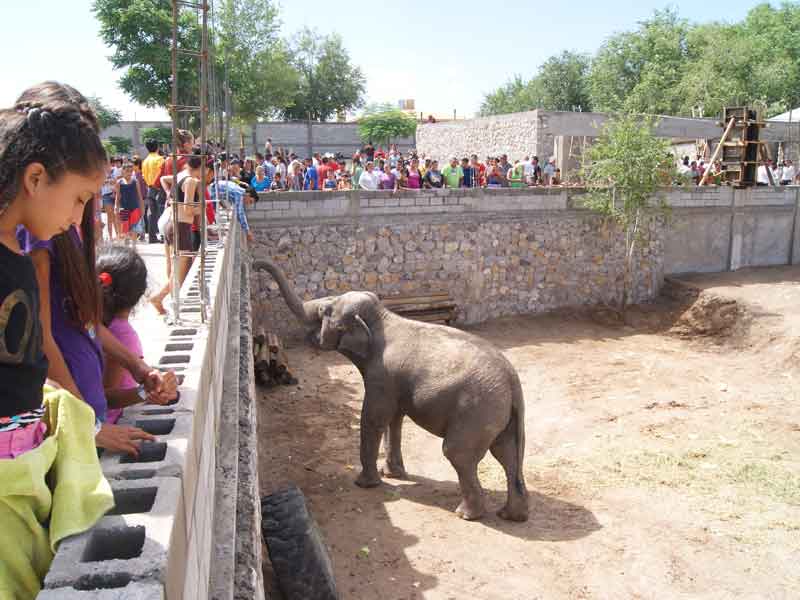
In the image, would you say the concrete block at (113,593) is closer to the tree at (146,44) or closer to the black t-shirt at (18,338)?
the black t-shirt at (18,338)

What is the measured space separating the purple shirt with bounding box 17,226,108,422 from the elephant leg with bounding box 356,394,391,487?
5.77 meters

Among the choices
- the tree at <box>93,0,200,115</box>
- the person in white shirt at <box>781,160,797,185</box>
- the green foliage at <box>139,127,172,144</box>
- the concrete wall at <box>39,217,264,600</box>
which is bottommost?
the concrete wall at <box>39,217,264,600</box>

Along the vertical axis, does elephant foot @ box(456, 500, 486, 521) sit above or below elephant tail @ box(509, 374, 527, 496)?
below

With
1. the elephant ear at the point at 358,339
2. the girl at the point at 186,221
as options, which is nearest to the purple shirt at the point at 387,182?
the elephant ear at the point at 358,339

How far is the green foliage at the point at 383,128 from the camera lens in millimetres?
37250

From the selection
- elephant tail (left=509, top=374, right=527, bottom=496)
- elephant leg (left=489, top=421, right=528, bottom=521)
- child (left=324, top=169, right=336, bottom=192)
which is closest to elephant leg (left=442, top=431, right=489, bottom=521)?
elephant leg (left=489, top=421, right=528, bottom=521)

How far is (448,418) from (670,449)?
176 inches

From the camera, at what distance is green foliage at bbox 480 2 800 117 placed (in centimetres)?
3755

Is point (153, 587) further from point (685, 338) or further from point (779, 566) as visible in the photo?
point (685, 338)

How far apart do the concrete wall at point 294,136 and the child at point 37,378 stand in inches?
1290

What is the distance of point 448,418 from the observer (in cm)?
777

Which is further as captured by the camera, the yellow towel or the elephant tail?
the elephant tail

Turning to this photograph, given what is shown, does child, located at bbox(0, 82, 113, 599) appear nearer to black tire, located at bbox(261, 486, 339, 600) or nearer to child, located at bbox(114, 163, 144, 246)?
black tire, located at bbox(261, 486, 339, 600)

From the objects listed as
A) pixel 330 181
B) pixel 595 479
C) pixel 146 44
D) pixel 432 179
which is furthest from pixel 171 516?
pixel 146 44
